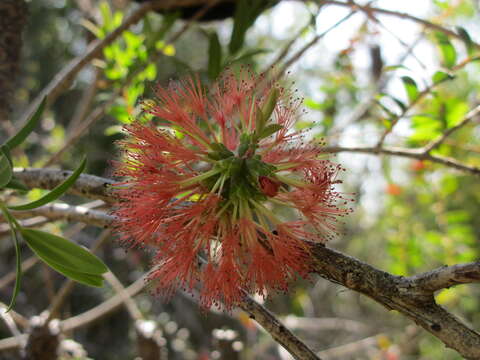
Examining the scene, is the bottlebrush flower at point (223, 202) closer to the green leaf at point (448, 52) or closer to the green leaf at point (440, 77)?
the green leaf at point (440, 77)

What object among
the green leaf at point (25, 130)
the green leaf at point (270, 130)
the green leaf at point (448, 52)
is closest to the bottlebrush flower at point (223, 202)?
the green leaf at point (270, 130)

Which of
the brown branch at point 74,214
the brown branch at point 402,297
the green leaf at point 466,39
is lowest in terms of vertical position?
the brown branch at point 74,214

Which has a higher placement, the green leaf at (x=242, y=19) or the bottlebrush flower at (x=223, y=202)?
the green leaf at (x=242, y=19)

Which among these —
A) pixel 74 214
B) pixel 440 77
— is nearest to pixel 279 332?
pixel 74 214

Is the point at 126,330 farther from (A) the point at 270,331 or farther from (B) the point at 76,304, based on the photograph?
(A) the point at 270,331

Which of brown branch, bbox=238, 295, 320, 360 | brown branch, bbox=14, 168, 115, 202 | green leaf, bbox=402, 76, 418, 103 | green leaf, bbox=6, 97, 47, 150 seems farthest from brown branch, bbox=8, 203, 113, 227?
green leaf, bbox=402, 76, 418, 103

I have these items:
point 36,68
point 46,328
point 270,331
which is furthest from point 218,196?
point 36,68

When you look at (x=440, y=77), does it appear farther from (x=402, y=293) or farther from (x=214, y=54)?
(x=402, y=293)
